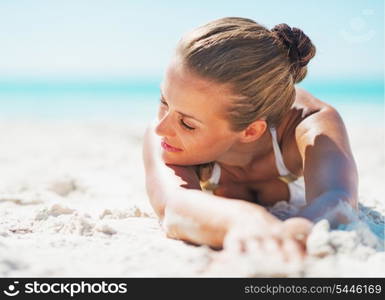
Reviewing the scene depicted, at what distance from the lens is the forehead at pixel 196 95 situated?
2.04 m

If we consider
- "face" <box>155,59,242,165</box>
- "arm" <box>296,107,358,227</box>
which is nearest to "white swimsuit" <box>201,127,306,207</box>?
"arm" <box>296,107,358,227</box>

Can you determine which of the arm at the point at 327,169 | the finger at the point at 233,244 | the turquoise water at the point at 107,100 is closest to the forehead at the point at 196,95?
the arm at the point at 327,169

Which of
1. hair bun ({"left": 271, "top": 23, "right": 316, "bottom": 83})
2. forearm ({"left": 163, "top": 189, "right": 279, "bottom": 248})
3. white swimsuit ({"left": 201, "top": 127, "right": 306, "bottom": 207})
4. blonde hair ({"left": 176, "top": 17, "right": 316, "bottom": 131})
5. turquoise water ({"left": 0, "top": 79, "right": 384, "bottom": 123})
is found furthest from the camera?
turquoise water ({"left": 0, "top": 79, "right": 384, "bottom": 123})

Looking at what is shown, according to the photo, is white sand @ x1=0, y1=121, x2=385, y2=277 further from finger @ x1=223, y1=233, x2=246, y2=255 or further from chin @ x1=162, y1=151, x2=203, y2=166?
chin @ x1=162, y1=151, x2=203, y2=166

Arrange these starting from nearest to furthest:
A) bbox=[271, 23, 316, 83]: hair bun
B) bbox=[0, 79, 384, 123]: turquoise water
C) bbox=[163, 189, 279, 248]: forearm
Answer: bbox=[163, 189, 279, 248]: forearm, bbox=[271, 23, 316, 83]: hair bun, bbox=[0, 79, 384, 123]: turquoise water

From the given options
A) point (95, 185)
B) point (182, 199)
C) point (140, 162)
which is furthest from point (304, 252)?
point (140, 162)

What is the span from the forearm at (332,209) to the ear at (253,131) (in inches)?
19.9

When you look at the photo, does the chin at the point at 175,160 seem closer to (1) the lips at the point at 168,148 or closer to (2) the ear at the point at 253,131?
(1) the lips at the point at 168,148

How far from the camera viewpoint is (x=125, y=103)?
60.7ft

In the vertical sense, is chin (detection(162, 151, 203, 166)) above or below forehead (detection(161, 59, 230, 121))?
below

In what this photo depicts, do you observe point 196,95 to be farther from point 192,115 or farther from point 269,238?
point 269,238

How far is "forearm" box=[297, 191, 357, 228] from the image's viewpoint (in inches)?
69.2

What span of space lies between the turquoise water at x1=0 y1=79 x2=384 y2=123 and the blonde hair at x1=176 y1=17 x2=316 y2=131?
933 centimetres

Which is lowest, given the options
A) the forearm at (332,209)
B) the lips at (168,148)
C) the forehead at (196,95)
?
the forearm at (332,209)
